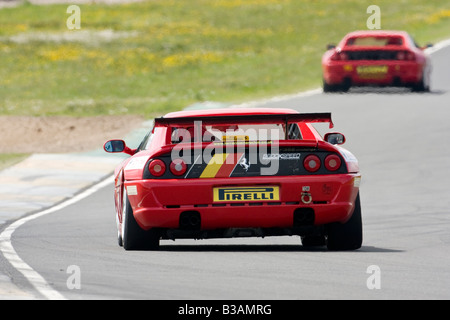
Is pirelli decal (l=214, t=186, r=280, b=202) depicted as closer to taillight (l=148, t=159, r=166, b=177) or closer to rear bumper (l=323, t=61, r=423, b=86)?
taillight (l=148, t=159, r=166, b=177)

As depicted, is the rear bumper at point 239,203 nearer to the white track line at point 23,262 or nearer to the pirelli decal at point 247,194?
the pirelli decal at point 247,194

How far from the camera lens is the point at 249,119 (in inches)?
415

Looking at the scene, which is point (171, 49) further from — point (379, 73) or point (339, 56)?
point (379, 73)

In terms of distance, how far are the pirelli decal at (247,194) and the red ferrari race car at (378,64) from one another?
16.7m

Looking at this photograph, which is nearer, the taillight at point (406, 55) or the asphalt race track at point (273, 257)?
the asphalt race track at point (273, 257)

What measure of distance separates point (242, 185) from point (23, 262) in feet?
5.82

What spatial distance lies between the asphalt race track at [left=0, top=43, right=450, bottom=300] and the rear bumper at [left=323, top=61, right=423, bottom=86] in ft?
23.4

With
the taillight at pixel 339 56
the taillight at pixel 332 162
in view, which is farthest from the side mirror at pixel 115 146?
the taillight at pixel 339 56

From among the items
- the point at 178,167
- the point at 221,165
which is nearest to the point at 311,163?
the point at 221,165

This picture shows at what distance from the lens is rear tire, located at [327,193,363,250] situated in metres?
10.8

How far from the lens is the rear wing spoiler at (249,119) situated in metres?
10.4

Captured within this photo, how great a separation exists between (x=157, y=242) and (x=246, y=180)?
105cm

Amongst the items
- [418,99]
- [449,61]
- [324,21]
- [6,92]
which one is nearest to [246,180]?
[418,99]

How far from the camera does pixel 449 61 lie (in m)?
35.8
